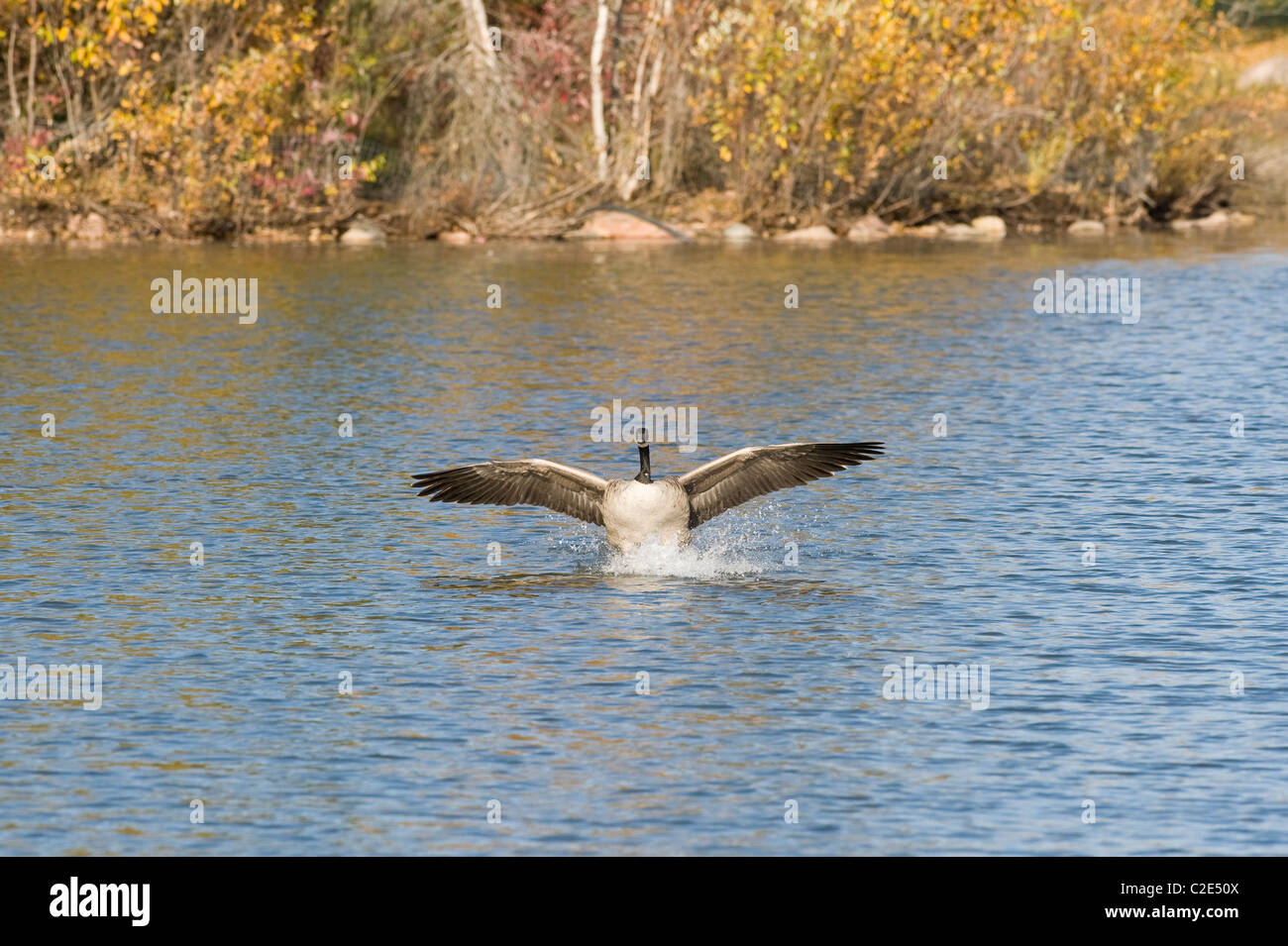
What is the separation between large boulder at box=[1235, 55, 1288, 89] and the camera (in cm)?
6706

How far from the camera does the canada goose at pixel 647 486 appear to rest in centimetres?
1602

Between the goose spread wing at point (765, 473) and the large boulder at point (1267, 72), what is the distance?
178 ft

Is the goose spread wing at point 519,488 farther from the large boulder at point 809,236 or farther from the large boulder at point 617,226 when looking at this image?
the large boulder at point 809,236

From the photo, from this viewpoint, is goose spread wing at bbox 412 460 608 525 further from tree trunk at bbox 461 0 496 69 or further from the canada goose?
tree trunk at bbox 461 0 496 69

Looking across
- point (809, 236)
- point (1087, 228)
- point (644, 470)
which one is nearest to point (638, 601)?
point (644, 470)

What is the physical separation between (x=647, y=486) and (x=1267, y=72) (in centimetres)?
5762

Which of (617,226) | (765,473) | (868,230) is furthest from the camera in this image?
(868,230)

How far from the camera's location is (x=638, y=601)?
15555mm

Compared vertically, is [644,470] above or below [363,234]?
below

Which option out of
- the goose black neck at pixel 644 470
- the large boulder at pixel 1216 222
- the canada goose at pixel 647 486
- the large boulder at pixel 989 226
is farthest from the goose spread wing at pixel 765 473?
the large boulder at pixel 1216 222

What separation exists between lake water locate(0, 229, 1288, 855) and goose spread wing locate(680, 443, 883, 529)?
0.60 metres

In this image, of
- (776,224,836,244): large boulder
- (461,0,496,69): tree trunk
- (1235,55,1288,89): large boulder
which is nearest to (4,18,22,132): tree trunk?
(461,0,496,69): tree trunk

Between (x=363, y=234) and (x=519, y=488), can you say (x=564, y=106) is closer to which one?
(x=363, y=234)
